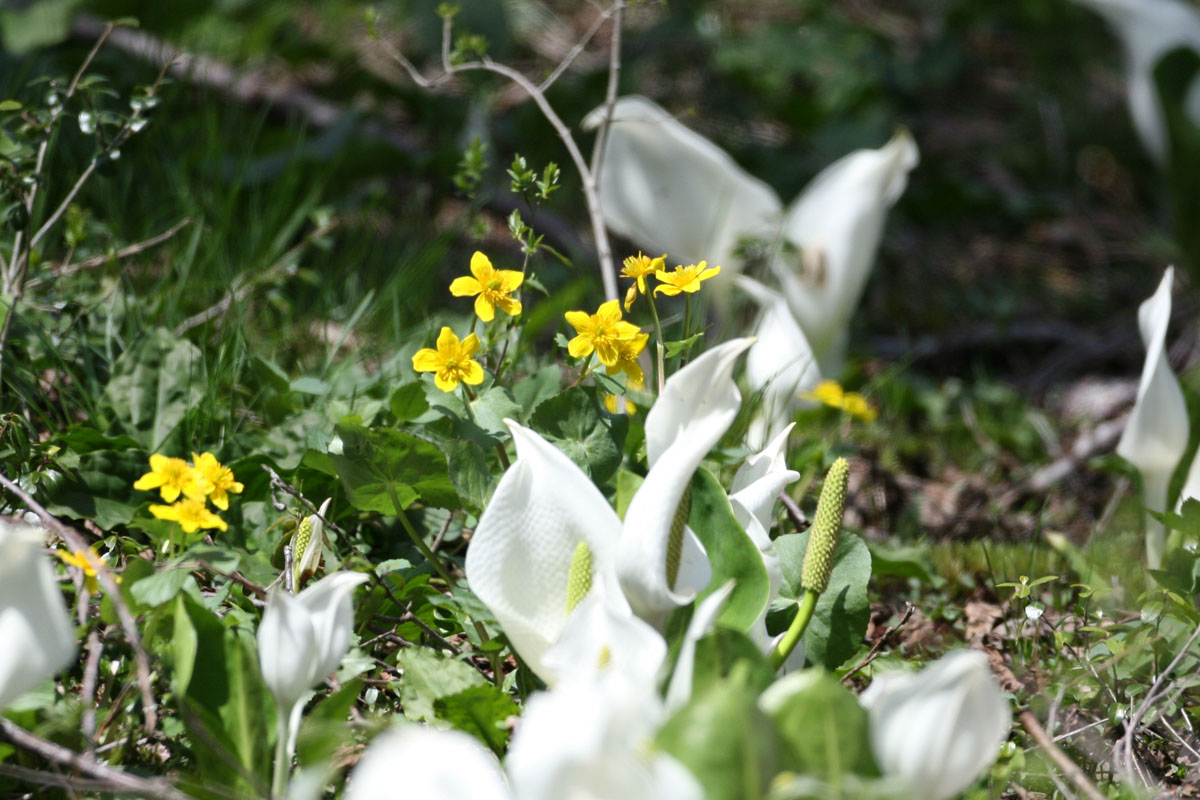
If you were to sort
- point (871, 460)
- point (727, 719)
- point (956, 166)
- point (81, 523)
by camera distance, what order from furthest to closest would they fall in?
1. point (956, 166)
2. point (871, 460)
3. point (81, 523)
4. point (727, 719)

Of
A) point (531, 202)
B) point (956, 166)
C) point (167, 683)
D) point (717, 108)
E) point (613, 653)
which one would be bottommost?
point (956, 166)

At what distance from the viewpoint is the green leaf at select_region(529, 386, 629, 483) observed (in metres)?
1.05

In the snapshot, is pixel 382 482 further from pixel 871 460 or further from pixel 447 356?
pixel 871 460

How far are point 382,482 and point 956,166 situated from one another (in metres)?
2.97

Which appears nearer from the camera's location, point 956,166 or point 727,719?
point 727,719

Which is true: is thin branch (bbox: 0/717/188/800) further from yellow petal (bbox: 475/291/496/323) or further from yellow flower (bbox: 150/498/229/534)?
yellow petal (bbox: 475/291/496/323)

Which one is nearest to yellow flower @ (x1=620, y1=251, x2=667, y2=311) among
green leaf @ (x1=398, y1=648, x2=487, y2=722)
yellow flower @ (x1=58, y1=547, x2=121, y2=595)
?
green leaf @ (x1=398, y1=648, x2=487, y2=722)

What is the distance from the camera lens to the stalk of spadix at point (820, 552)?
875mm

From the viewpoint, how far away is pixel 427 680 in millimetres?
919

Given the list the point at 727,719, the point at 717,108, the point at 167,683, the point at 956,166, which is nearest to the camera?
the point at 727,719

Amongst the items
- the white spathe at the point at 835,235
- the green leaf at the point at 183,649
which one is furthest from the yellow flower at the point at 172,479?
the white spathe at the point at 835,235

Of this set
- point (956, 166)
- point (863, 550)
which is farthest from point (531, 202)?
point (956, 166)

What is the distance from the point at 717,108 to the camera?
120 inches

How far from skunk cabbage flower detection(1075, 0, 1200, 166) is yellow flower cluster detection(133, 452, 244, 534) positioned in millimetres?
2354
